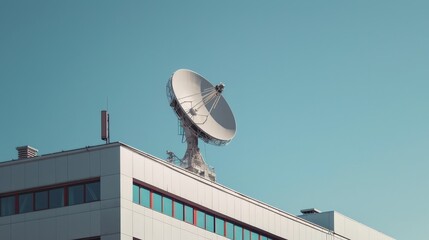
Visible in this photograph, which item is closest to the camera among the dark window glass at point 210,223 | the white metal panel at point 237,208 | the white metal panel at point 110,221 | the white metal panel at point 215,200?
the white metal panel at point 110,221

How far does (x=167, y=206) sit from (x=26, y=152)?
12553 mm

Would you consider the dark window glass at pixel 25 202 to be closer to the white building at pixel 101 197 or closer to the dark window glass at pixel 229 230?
the white building at pixel 101 197

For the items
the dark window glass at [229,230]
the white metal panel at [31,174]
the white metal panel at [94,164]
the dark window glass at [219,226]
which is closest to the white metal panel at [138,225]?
the white metal panel at [94,164]

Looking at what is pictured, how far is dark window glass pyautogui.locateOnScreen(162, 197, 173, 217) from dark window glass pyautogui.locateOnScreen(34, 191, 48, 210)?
920 cm

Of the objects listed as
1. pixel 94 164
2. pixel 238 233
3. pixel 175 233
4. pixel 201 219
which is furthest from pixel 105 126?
pixel 238 233

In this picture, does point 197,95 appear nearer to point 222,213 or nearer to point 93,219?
point 222,213

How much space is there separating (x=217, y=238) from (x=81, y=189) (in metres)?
14.5

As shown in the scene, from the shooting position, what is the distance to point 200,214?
91.4m

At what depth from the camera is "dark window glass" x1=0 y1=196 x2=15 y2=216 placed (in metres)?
85.8

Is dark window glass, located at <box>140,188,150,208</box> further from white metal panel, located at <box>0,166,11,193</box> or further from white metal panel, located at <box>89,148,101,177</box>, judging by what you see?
white metal panel, located at <box>0,166,11,193</box>

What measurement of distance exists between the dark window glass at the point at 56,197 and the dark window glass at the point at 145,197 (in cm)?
600

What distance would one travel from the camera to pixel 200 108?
10044cm

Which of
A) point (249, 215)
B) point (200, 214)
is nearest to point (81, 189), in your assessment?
point (200, 214)

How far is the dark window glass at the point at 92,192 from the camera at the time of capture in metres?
83.4
